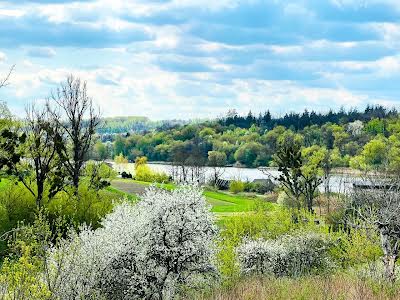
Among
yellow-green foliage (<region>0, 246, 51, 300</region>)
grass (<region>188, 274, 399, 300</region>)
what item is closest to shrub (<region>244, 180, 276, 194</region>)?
grass (<region>188, 274, 399, 300</region>)

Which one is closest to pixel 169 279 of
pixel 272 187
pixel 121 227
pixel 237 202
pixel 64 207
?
pixel 121 227

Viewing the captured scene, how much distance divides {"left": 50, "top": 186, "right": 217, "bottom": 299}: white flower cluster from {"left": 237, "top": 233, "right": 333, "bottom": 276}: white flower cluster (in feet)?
28.0

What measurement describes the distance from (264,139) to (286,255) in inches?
4549

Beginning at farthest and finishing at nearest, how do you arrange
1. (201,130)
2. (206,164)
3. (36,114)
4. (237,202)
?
1. (201,130)
2. (206,164)
3. (237,202)
4. (36,114)

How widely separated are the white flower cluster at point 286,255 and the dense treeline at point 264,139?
60.2 metres

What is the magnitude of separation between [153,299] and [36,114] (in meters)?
24.4

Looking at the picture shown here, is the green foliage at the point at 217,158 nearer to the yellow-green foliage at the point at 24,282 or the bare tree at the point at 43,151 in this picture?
the bare tree at the point at 43,151

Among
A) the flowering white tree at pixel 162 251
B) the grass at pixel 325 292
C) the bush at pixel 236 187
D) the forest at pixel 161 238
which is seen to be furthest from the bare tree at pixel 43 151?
the bush at pixel 236 187

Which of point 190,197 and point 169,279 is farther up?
point 190,197

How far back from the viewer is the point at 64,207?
37406mm

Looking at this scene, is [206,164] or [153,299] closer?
[153,299]

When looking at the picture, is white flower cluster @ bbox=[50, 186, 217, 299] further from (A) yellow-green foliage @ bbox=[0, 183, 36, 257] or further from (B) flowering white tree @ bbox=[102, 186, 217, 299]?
(A) yellow-green foliage @ bbox=[0, 183, 36, 257]

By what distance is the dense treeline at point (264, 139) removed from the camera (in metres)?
116

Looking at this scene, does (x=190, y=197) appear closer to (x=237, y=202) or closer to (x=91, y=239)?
(x=91, y=239)
